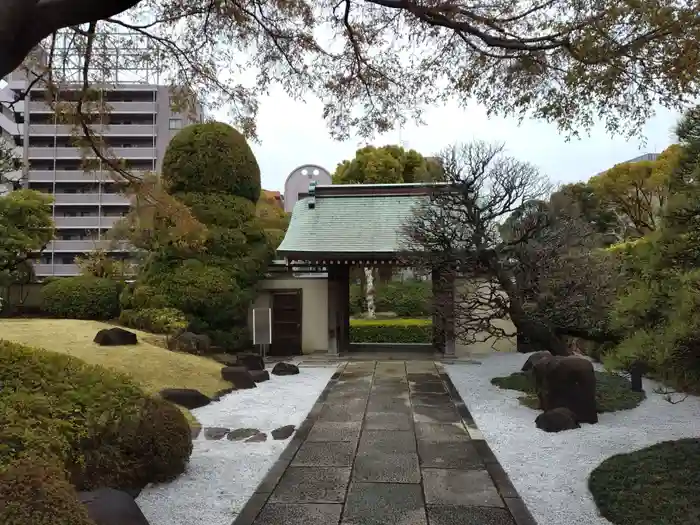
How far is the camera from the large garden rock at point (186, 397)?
7.65m

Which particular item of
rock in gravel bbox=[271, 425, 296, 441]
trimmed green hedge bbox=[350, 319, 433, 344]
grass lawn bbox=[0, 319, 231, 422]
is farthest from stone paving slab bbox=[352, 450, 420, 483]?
trimmed green hedge bbox=[350, 319, 433, 344]

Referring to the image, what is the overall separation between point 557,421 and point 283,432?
3.41 meters

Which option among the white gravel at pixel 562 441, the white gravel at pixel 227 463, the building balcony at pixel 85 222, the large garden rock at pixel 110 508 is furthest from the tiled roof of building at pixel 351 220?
the building balcony at pixel 85 222

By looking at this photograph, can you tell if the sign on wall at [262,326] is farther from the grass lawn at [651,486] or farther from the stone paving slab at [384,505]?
the grass lawn at [651,486]

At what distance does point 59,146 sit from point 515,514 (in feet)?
157

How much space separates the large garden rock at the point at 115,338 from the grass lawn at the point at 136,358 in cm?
15

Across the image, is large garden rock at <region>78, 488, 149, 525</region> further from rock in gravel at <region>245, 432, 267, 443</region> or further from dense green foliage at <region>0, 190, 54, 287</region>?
dense green foliage at <region>0, 190, 54, 287</region>

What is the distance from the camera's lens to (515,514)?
397cm

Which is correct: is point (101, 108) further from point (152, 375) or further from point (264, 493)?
point (264, 493)

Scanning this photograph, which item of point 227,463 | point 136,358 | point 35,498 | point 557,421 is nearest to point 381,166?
point 136,358

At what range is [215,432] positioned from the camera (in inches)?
254

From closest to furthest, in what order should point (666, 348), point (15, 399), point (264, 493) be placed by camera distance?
point (666, 348), point (15, 399), point (264, 493)

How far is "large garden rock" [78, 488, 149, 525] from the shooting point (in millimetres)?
3035

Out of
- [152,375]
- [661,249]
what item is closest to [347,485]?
[661,249]
